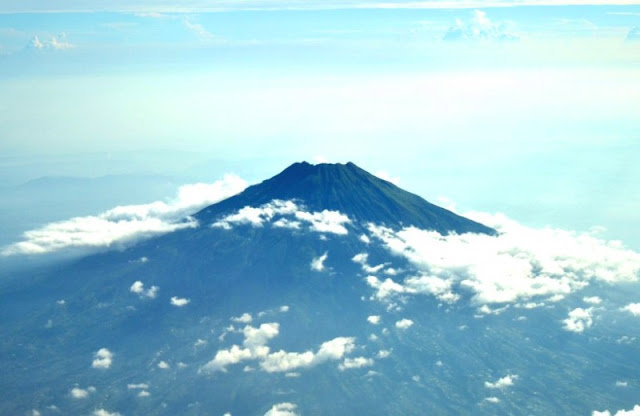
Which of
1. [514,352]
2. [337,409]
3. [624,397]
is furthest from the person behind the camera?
[514,352]

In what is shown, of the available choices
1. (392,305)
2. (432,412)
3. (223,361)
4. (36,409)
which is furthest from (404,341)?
(36,409)

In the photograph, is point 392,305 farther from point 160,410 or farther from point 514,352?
point 160,410

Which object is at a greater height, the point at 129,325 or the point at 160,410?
the point at 129,325

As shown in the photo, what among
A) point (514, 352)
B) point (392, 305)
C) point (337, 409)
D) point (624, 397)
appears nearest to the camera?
point (337, 409)

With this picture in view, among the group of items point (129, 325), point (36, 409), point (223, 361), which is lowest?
point (36, 409)

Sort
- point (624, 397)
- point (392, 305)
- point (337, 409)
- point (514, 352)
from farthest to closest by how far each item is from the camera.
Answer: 1. point (392, 305)
2. point (514, 352)
3. point (624, 397)
4. point (337, 409)

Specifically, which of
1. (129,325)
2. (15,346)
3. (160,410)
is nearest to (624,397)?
(160,410)

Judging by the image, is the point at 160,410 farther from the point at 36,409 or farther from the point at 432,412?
the point at 432,412

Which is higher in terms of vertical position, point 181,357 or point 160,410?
point 181,357

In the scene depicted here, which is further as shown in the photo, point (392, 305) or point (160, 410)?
point (392, 305)
